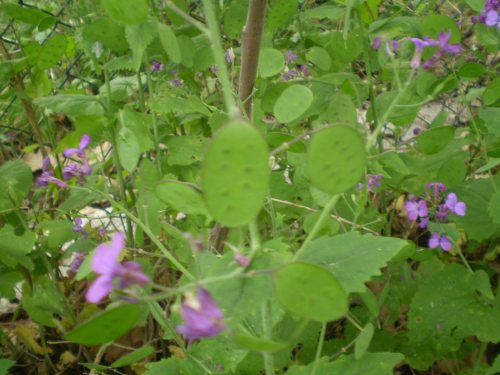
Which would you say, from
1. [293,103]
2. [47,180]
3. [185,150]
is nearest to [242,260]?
[293,103]

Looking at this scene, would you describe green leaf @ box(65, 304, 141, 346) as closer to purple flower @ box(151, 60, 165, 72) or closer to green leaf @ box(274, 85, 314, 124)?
green leaf @ box(274, 85, 314, 124)

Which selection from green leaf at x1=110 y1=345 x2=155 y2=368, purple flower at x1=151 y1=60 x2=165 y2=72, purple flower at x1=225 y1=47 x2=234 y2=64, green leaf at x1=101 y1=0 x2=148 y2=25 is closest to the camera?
green leaf at x1=101 y1=0 x2=148 y2=25

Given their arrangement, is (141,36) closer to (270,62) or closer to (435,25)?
(270,62)

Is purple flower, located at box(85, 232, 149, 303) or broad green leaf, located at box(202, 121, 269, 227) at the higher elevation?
broad green leaf, located at box(202, 121, 269, 227)

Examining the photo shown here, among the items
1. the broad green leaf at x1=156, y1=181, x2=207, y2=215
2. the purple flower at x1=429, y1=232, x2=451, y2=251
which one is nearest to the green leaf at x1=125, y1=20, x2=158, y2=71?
the broad green leaf at x1=156, y1=181, x2=207, y2=215

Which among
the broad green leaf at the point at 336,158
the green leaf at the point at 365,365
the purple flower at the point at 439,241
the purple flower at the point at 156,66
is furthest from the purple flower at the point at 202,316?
the purple flower at the point at 156,66

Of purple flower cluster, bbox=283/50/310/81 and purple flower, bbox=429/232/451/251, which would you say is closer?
purple flower, bbox=429/232/451/251
